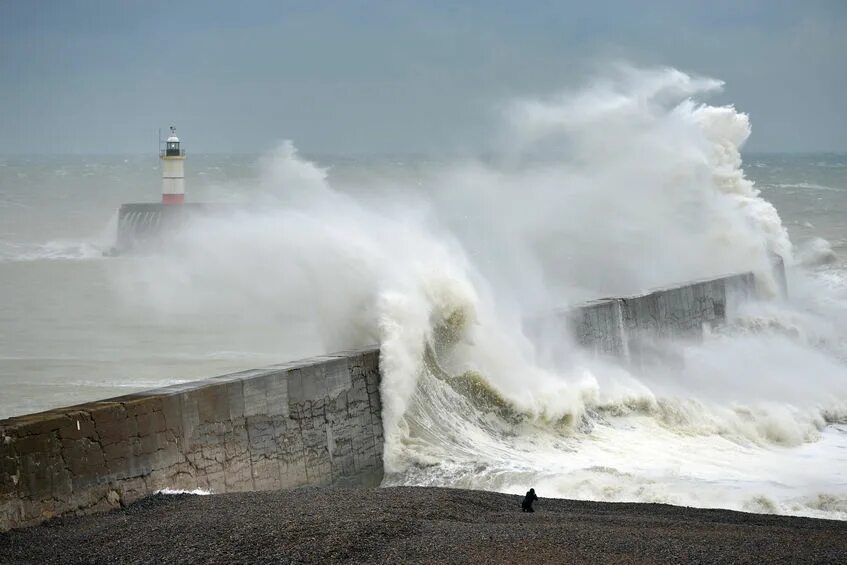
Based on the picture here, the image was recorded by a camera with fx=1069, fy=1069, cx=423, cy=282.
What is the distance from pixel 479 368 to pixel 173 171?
73.3ft

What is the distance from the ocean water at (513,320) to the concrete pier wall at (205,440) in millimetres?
465

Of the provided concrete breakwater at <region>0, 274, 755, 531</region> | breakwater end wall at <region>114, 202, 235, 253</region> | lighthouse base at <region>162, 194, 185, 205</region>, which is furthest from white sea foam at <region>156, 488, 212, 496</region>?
lighthouse base at <region>162, 194, 185, 205</region>

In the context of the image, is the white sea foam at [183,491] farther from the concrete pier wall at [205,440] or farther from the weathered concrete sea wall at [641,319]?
the weathered concrete sea wall at [641,319]

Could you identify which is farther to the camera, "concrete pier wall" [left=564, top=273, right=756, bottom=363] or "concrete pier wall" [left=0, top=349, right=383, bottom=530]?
"concrete pier wall" [left=564, top=273, right=756, bottom=363]

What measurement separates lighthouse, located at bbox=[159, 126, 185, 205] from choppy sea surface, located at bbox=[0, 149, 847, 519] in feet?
19.2

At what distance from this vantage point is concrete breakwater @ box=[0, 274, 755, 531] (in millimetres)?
5680

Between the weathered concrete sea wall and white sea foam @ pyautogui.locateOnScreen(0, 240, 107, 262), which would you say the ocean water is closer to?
the weathered concrete sea wall

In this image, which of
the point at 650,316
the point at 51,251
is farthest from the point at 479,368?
the point at 51,251

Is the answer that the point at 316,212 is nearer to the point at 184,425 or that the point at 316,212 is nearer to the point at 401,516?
the point at 184,425

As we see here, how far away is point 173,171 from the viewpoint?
30797 millimetres

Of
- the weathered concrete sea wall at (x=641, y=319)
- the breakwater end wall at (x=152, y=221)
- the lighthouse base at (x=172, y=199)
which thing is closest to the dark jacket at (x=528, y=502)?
the weathered concrete sea wall at (x=641, y=319)

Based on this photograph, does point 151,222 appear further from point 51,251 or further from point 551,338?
point 551,338

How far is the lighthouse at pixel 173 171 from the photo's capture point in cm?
3048

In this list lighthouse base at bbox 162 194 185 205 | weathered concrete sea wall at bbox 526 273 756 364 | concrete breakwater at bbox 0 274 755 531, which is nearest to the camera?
concrete breakwater at bbox 0 274 755 531
